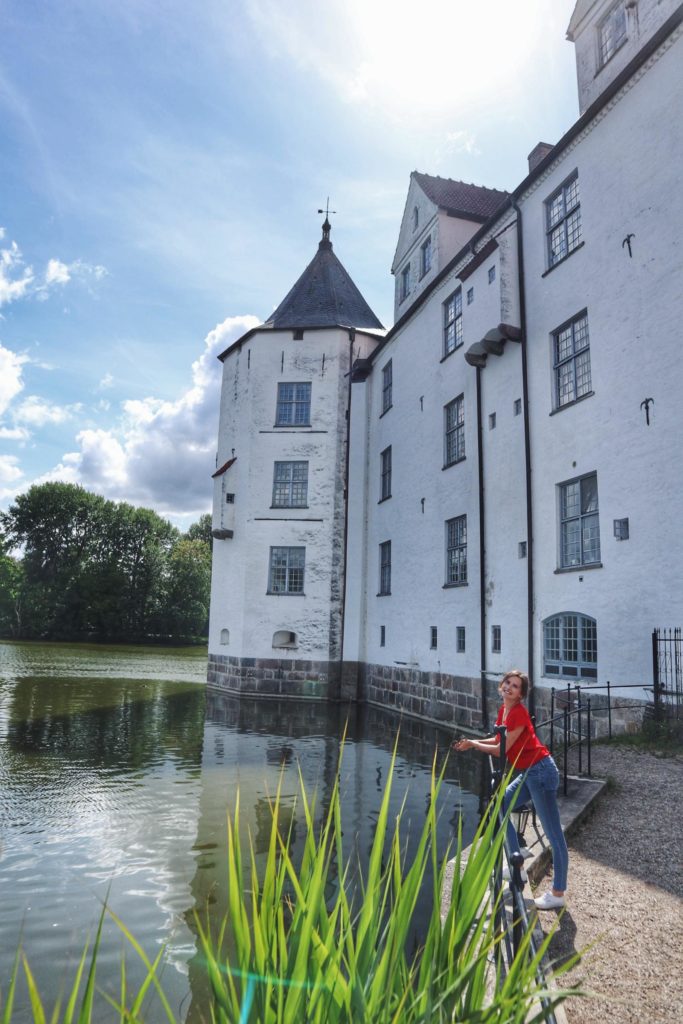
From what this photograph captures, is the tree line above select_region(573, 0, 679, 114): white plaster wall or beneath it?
beneath

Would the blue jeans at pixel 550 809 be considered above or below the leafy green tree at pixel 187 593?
below

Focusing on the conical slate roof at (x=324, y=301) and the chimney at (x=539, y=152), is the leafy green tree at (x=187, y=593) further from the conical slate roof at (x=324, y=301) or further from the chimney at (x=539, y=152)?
the chimney at (x=539, y=152)

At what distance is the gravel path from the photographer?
3.43m

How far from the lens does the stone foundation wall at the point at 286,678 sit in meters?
22.4

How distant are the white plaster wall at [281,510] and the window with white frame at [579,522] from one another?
11264mm

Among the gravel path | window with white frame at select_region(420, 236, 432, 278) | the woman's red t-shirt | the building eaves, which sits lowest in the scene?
the gravel path

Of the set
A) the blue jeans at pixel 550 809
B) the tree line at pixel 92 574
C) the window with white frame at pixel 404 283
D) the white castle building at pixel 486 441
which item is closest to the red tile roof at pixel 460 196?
the white castle building at pixel 486 441

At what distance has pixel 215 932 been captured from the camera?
5125mm

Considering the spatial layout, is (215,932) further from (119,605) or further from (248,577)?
(119,605)

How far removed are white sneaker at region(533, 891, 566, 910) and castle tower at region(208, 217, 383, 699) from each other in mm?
18346

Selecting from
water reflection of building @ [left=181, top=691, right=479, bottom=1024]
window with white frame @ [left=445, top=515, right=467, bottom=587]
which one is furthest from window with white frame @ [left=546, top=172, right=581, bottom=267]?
water reflection of building @ [left=181, top=691, right=479, bottom=1024]

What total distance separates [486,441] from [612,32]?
30.1 ft

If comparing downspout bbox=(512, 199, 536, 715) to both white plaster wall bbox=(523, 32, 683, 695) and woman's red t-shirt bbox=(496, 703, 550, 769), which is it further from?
woman's red t-shirt bbox=(496, 703, 550, 769)

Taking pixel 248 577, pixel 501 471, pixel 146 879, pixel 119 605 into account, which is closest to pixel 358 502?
pixel 248 577
